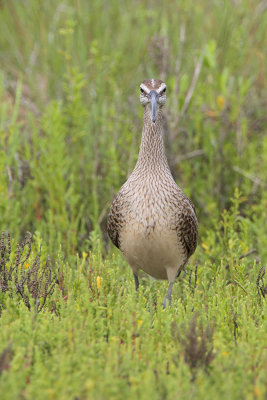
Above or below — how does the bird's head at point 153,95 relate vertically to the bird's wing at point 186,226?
above

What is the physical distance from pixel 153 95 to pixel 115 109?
2379 mm

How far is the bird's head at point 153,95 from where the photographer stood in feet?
15.7

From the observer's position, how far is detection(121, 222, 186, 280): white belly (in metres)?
4.68

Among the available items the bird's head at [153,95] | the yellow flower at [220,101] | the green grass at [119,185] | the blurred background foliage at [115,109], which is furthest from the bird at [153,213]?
the yellow flower at [220,101]

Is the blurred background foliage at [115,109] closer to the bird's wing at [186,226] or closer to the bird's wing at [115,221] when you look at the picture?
the bird's wing at [115,221]

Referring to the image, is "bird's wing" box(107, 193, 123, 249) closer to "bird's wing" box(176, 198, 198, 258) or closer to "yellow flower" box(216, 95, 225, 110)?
"bird's wing" box(176, 198, 198, 258)

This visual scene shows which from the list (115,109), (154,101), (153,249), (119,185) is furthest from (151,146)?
(115,109)

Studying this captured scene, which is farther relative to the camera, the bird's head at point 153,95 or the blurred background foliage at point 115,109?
the blurred background foliage at point 115,109

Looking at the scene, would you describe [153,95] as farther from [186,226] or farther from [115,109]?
[115,109]

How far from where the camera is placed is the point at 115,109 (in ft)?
23.4

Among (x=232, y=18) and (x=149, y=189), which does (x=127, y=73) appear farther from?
(x=149, y=189)

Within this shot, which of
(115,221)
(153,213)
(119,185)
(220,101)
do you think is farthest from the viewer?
(220,101)

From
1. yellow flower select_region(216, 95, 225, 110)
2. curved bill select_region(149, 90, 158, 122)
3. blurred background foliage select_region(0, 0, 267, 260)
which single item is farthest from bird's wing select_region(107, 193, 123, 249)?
yellow flower select_region(216, 95, 225, 110)

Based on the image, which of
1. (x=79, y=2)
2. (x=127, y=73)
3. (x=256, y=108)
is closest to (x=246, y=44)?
(x=256, y=108)
